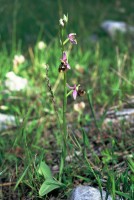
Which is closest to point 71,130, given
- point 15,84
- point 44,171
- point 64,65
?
point 44,171

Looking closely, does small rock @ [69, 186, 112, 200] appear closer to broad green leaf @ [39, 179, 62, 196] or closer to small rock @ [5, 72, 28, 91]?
broad green leaf @ [39, 179, 62, 196]

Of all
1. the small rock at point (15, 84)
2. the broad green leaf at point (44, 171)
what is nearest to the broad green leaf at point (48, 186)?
the broad green leaf at point (44, 171)

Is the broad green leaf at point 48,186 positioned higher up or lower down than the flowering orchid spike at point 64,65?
lower down

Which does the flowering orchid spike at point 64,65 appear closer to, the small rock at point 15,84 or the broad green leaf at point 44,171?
the broad green leaf at point 44,171

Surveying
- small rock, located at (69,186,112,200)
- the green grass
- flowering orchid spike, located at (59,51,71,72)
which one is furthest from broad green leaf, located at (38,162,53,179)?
flowering orchid spike, located at (59,51,71,72)

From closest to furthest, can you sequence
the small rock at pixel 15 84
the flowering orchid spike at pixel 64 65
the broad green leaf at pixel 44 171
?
the flowering orchid spike at pixel 64 65 → the broad green leaf at pixel 44 171 → the small rock at pixel 15 84

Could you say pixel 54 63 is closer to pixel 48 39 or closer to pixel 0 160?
pixel 48 39

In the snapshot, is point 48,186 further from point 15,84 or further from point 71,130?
point 15,84
